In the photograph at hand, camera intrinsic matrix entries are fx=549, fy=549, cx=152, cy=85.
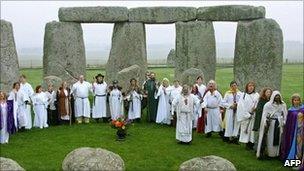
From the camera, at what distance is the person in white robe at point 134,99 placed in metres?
20.4

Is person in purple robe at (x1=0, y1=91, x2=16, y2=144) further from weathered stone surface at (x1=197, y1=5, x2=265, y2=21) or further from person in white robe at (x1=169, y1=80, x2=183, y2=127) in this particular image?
weathered stone surface at (x1=197, y1=5, x2=265, y2=21)

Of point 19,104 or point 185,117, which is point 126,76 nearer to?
point 19,104

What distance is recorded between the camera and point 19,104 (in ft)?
61.8

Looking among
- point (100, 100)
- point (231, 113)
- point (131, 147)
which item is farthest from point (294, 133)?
point (100, 100)

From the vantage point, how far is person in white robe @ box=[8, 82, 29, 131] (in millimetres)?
18544

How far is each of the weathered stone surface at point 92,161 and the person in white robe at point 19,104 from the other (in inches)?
276

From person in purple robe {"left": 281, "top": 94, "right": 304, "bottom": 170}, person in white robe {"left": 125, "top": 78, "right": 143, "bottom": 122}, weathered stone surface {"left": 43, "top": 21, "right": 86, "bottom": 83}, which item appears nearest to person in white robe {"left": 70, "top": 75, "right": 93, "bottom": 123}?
person in white robe {"left": 125, "top": 78, "right": 143, "bottom": 122}

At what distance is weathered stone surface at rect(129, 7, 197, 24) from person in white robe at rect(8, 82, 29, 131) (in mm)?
9215

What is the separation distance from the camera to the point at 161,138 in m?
17.5

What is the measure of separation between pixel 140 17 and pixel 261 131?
13.5 metres

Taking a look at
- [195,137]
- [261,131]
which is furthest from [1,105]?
[261,131]

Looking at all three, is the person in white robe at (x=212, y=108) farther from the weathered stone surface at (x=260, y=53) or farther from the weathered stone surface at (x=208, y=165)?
the weathered stone surface at (x=260, y=53)

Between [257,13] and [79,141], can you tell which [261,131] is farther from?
[257,13]

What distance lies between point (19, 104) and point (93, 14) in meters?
8.91
